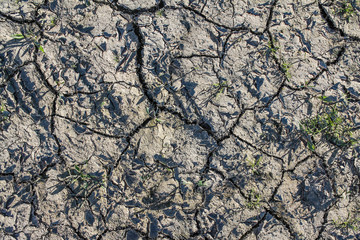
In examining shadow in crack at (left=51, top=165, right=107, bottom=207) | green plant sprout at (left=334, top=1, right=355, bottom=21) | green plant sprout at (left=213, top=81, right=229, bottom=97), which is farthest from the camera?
green plant sprout at (left=334, top=1, right=355, bottom=21)

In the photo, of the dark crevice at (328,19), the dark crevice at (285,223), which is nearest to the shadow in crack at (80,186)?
the dark crevice at (285,223)

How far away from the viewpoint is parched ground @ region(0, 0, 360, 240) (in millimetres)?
2525

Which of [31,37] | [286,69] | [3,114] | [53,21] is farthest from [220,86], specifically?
[3,114]

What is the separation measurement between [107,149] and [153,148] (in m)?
0.38

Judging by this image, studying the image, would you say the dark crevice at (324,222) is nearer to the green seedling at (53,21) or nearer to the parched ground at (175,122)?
the parched ground at (175,122)

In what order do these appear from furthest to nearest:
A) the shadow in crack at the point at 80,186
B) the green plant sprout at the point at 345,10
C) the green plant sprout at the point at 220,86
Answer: the green plant sprout at the point at 345,10, the green plant sprout at the point at 220,86, the shadow in crack at the point at 80,186

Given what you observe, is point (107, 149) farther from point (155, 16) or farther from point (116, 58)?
point (155, 16)

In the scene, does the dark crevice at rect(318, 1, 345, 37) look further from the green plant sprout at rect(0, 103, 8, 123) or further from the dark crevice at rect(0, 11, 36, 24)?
the green plant sprout at rect(0, 103, 8, 123)

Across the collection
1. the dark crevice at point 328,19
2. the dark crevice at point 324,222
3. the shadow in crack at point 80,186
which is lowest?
the shadow in crack at point 80,186

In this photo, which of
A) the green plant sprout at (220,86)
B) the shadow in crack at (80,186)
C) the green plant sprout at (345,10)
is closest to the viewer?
the shadow in crack at (80,186)

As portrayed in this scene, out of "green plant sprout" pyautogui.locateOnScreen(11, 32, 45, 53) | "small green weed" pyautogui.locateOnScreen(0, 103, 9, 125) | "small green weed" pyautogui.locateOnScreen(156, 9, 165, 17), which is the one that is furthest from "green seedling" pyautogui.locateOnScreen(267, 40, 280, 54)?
"small green weed" pyautogui.locateOnScreen(0, 103, 9, 125)

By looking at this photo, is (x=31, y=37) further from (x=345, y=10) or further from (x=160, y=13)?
(x=345, y=10)

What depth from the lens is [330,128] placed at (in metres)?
2.64

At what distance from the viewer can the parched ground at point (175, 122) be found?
8.29ft
